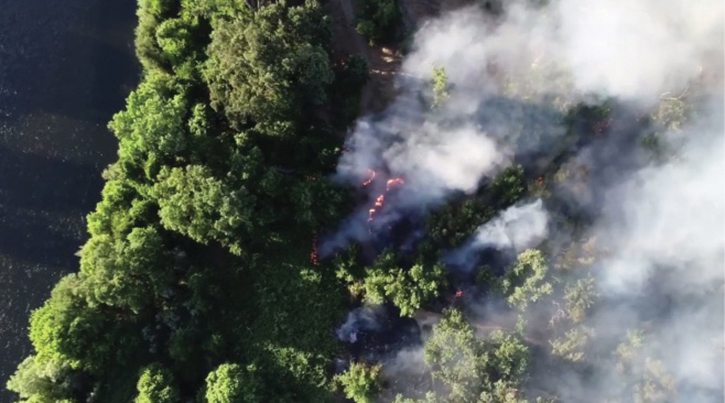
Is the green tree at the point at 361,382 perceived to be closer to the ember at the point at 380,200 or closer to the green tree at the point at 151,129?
the ember at the point at 380,200

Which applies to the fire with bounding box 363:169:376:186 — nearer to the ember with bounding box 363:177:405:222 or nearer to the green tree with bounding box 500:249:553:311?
the ember with bounding box 363:177:405:222

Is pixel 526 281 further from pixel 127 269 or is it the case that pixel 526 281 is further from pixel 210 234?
pixel 127 269

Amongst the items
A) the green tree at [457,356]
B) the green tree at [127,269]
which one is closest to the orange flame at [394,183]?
the green tree at [457,356]

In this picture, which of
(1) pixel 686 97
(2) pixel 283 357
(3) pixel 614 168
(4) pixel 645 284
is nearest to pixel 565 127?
(3) pixel 614 168

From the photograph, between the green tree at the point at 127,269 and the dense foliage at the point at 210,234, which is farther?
the dense foliage at the point at 210,234

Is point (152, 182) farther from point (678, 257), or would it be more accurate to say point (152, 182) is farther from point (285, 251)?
point (678, 257)
